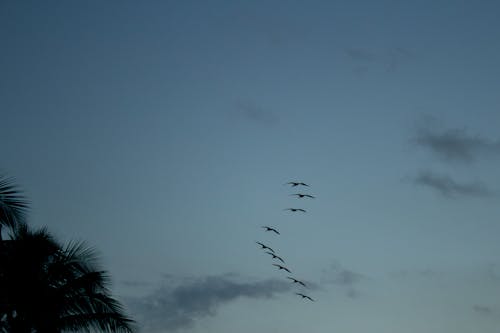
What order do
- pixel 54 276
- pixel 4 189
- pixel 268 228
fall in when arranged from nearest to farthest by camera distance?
1. pixel 4 189
2. pixel 54 276
3. pixel 268 228

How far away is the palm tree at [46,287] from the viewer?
47.4ft

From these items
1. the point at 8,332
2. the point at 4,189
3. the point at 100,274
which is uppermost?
the point at 4,189

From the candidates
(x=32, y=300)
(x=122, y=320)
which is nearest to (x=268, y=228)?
(x=122, y=320)

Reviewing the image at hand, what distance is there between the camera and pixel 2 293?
47.2 ft

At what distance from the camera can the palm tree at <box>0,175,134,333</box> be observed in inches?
568

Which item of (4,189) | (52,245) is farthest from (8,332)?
(4,189)

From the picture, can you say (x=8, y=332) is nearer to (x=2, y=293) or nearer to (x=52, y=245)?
(x=2, y=293)

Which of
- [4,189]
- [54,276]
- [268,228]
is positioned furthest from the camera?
Answer: [268,228]

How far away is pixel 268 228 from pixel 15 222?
51.6ft

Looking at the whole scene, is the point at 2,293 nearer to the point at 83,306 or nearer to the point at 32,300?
the point at 32,300

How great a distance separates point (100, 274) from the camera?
15758 millimetres

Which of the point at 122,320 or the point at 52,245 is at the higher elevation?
the point at 52,245

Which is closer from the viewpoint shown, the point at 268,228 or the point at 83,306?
the point at 83,306

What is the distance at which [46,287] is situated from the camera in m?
15.0
